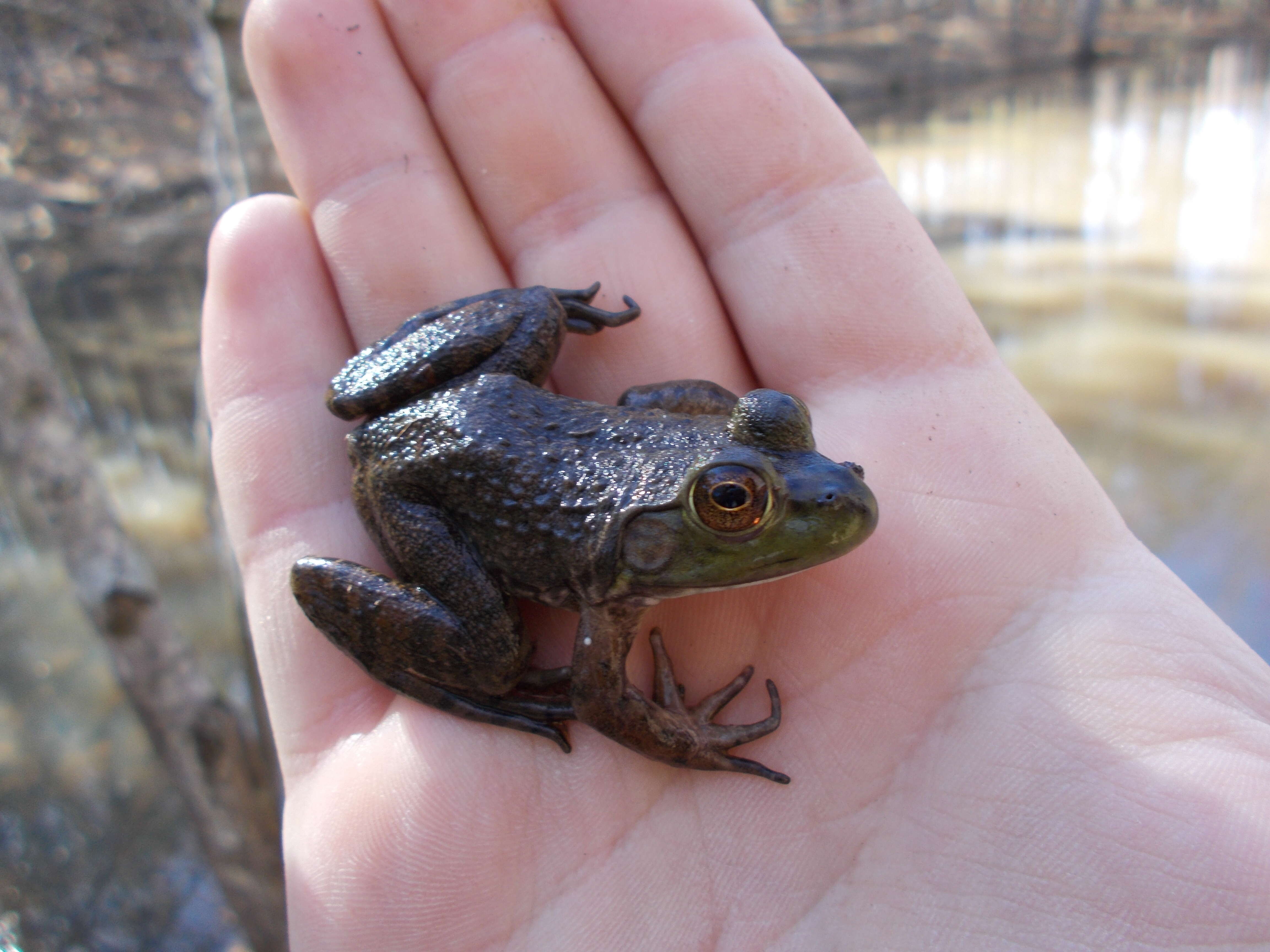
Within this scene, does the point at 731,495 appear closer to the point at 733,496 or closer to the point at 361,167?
the point at 733,496

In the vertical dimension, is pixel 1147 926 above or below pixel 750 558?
below

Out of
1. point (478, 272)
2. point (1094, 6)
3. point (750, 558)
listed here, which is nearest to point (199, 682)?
point (478, 272)

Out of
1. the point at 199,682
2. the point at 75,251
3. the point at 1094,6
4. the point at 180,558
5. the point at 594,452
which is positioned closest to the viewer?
the point at 594,452

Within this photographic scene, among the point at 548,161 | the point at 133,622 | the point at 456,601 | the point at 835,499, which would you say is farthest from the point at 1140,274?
the point at 133,622

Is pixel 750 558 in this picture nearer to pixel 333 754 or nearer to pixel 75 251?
pixel 333 754

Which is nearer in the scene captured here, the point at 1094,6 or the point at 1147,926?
the point at 1147,926

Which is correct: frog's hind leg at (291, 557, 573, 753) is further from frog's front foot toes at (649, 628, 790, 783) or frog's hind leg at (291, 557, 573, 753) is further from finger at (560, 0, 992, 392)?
finger at (560, 0, 992, 392)

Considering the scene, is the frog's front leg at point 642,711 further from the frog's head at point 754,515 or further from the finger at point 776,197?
the finger at point 776,197

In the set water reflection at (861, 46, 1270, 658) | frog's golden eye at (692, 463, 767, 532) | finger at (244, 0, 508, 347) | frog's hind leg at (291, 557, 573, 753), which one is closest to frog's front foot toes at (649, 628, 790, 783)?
frog's hind leg at (291, 557, 573, 753)
